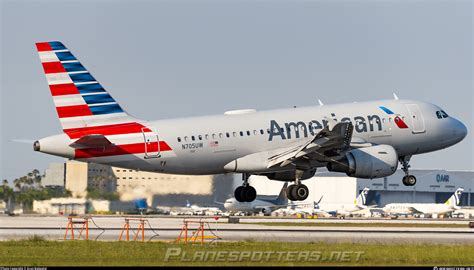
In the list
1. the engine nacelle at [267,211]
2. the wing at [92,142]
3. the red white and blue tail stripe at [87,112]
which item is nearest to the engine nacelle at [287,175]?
the red white and blue tail stripe at [87,112]

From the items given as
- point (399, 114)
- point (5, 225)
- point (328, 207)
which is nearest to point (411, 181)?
point (399, 114)

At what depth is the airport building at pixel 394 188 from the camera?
155125mm

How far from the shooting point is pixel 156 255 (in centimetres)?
4116

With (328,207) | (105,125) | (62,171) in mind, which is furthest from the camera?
(328,207)

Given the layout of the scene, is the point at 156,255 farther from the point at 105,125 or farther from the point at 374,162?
the point at 374,162

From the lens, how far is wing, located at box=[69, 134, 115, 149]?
5682 cm

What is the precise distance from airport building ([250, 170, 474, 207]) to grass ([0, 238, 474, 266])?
342 feet

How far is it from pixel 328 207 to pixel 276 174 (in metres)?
72.2

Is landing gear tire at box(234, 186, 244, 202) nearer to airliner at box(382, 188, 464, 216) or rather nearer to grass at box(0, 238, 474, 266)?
grass at box(0, 238, 474, 266)

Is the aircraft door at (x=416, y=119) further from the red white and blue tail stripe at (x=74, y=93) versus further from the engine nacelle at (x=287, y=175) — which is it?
the red white and blue tail stripe at (x=74, y=93)

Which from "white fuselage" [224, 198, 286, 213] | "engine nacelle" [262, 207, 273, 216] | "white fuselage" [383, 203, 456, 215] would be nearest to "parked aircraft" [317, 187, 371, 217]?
"white fuselage" [383, 203, 456, 215]

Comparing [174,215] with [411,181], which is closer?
[411,181]

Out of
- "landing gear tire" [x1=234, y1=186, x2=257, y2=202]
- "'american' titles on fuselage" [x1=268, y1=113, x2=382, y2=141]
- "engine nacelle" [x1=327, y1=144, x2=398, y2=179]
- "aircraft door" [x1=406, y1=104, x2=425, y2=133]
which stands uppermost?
"aircraft door" [x1=406, y1=104, x2=425, y2=133]

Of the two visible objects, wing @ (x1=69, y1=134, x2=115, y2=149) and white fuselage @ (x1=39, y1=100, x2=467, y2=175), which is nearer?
→ wing @ (x1=69, y1=134, x2=115, y2=149)
